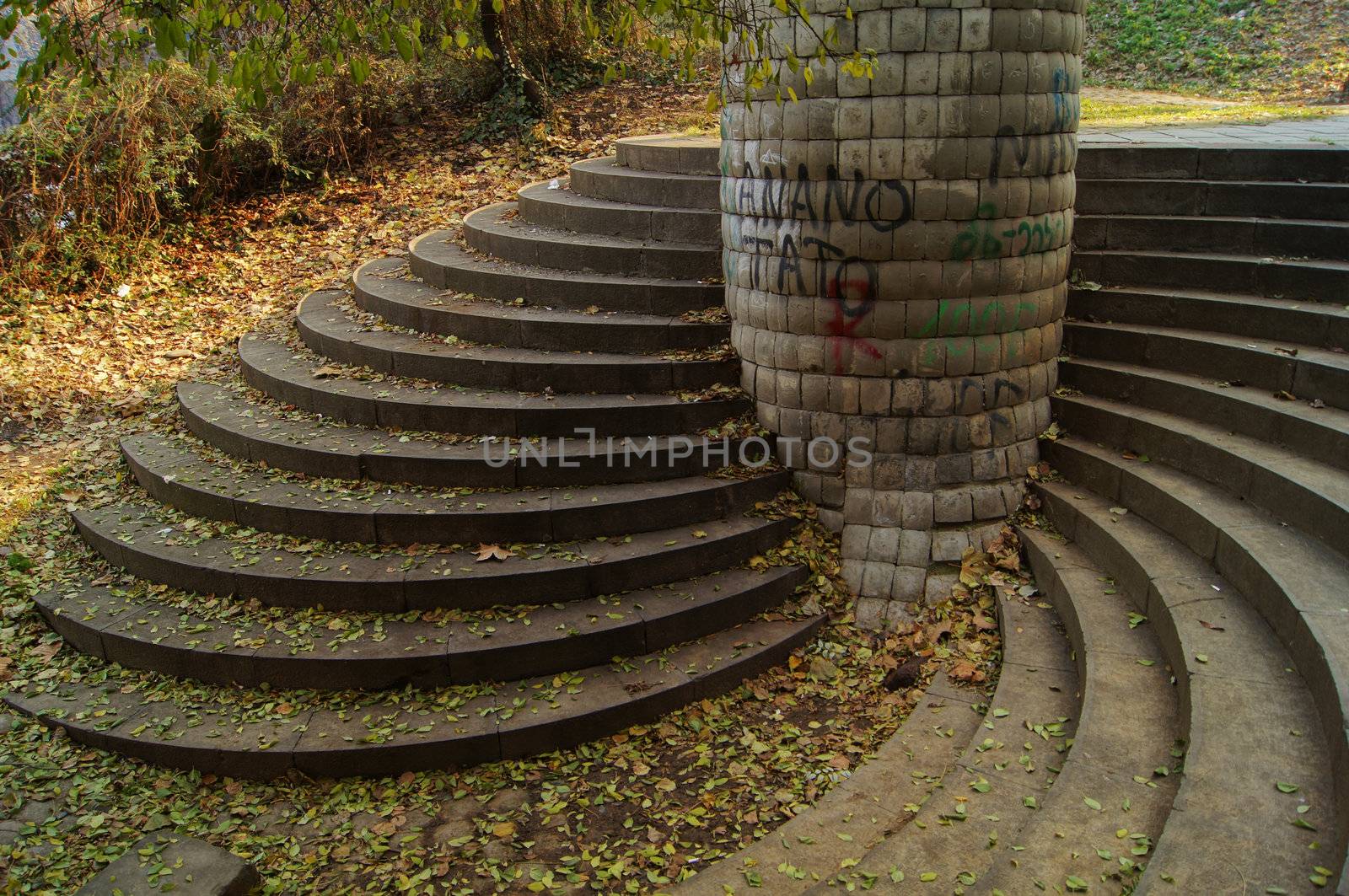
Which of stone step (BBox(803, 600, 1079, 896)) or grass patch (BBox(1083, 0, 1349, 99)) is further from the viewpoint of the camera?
grass patch (BBox(1083, 0, 1349, 99))

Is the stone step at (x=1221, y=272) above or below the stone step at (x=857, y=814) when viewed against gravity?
above

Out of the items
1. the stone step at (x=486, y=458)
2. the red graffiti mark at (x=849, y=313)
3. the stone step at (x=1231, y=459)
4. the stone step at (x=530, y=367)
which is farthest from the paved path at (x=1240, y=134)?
the stone step at (x=486, y=458)

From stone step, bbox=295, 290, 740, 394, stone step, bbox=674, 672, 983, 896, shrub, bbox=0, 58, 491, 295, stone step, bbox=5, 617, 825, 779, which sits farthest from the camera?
shrub, bbox=0, 58, 491, 295

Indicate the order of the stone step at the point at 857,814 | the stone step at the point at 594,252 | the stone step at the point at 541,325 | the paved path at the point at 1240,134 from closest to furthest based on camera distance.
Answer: the stone step at the point at 857,814 → the stone step at the point at 541,325 → the stone step at the point at 594,252 → the paved path at the point at 1240,134

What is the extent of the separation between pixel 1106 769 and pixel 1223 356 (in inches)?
132

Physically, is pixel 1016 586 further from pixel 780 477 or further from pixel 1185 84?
pixel 1185 84

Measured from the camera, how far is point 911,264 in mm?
5984

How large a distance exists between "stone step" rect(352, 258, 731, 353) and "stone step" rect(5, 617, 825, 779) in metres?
2.47

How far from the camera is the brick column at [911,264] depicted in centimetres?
576

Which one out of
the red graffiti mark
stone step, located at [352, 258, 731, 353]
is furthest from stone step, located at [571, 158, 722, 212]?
the red graffiti mark

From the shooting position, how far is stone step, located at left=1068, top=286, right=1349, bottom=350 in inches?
237

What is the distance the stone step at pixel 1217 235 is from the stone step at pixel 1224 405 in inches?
40.1

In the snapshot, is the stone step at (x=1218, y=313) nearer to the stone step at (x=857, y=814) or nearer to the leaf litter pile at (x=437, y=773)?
the leaf litter pile at (x=437, y=773)

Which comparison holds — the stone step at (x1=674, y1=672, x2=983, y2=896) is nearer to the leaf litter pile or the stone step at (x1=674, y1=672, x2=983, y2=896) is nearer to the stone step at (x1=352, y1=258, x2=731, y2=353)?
the leaf litter pile
